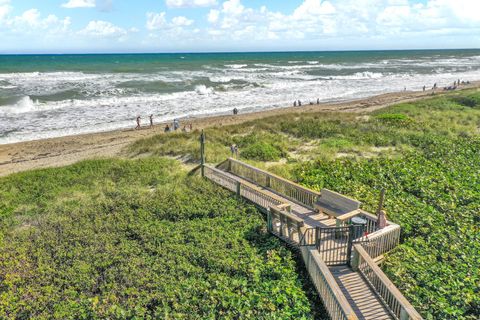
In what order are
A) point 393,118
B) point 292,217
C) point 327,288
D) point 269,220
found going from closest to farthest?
point 327,288 → point 292,217 → point 269,220 → point 393,118

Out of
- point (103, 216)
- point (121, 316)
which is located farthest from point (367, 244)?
point (103, 216)

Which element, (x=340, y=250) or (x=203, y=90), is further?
(x=203, y=90)

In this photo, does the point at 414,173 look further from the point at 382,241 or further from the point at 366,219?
the point at 382,241

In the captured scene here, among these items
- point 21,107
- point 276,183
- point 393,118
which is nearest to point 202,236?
point 276,183

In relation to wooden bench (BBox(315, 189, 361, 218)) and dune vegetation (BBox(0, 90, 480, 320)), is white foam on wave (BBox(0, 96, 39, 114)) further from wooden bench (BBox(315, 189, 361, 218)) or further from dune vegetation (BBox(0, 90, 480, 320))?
wooden bench (BBox(315, 189, 361, 218))

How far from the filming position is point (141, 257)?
987 cm

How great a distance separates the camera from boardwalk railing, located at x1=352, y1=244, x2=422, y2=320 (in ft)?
23.0

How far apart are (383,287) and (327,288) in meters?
1.23

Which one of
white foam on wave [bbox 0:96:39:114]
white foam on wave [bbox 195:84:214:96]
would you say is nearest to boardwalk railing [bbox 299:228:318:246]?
white foam on wave [bbox 0:96:39:114]

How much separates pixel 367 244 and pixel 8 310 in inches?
329

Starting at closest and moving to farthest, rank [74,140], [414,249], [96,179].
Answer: [414,249], [96,179], [74,140]

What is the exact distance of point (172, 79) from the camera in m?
63.9

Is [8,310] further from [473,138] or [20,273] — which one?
[473,138]

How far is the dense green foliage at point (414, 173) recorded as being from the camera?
8.48m
